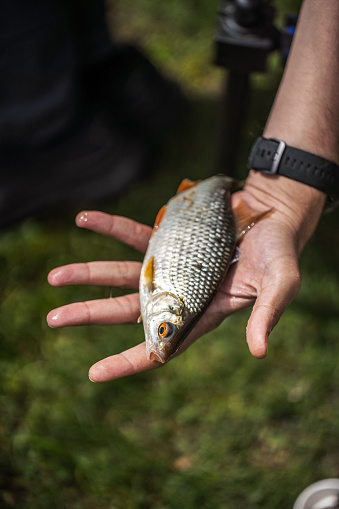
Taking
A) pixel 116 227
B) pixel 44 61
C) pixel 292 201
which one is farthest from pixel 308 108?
pixel 44 61

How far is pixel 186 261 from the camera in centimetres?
234

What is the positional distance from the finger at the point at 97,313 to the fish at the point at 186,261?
0.14 metres

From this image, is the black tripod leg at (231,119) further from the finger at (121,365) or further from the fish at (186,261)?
the finger at (121,365)

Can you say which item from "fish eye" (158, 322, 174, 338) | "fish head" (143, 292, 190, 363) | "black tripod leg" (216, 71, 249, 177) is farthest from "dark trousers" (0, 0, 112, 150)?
"fish eye" (158, 322, 174, 338)

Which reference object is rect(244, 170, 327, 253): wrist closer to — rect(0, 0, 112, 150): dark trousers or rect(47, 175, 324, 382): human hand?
rect(47, 175, 324, 382): human hand

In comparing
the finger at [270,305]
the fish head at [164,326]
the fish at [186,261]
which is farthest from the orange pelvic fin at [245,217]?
the fish head at [164,326]

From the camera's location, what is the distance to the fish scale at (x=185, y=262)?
7.10ft

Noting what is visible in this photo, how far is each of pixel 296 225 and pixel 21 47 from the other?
246 centimetres

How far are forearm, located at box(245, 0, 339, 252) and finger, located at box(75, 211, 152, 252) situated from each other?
2.28 feet

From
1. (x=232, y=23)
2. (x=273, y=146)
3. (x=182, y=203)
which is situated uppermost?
(x=232, y=23)

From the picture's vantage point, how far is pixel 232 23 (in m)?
3.21

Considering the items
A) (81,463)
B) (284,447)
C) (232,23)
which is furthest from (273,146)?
(81,463)

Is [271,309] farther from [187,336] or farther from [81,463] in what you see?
[81,463]

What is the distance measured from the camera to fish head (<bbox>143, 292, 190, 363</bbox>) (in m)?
2.11
